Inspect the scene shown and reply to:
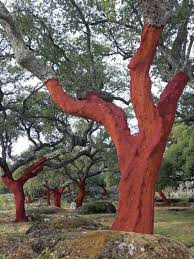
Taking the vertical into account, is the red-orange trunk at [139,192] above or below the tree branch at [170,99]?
below

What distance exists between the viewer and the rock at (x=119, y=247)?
6.05 m

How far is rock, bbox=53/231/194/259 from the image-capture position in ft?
19.8

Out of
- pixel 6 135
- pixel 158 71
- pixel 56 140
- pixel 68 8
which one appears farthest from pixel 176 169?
pixel 68 8

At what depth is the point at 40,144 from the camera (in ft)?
84.3

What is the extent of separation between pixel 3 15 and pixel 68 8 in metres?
6.74

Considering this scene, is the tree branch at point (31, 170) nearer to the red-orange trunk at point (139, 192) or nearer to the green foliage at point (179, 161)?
the green foliage at point (179, 161)

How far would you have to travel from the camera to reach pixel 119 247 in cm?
615

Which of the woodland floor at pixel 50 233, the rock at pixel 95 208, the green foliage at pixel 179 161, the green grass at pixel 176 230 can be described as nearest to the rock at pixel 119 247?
the woodland floor at pixel 50 233

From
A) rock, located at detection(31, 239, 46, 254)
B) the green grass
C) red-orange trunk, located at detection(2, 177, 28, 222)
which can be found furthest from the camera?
red-orange trunk, located at detection(2, 177, 28, 222)

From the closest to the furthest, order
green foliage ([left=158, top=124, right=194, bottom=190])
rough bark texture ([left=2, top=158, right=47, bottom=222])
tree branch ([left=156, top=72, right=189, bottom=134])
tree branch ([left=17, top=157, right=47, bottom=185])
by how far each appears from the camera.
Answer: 1. tree branch ([left=156, top=72, right=189, bottom=134])
2. rough bark texture ([left=2, top=158, right=47, bottom=222])
3. tree branch ([left=17, top=157, right=47, bottom=185])
4. green foliage ([left=158, top=124, right=194, bottom=190])

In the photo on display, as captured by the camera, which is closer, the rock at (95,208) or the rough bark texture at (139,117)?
the rough bark texture at (139,117)

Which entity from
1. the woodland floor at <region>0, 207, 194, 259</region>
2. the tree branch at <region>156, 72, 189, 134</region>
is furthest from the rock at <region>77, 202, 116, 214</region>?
the tree branch at <region>156, 72, 189, 134</region>

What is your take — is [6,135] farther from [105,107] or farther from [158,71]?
[105,107]

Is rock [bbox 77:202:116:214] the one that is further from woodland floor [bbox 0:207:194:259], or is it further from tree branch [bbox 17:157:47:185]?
tree branch [bbox 17:157:47:185]
